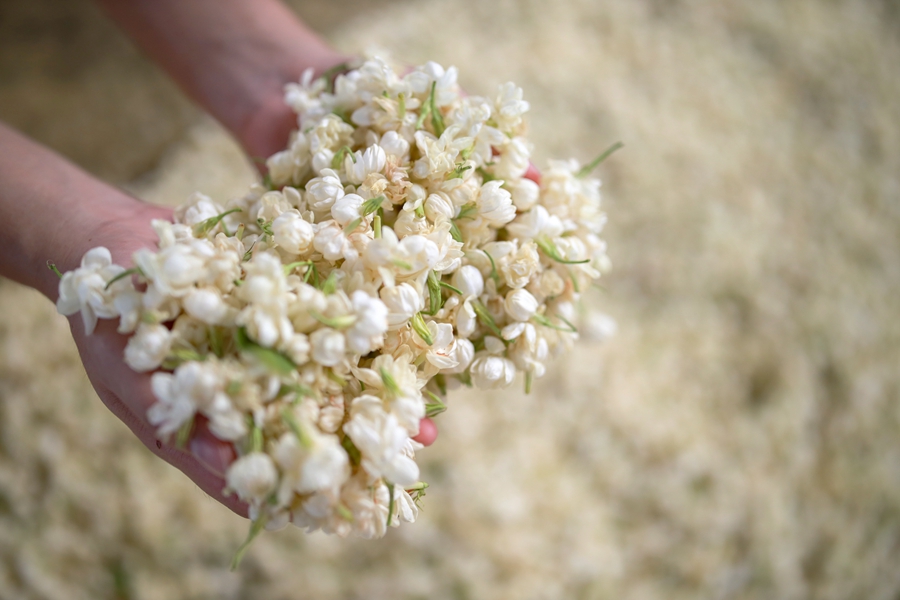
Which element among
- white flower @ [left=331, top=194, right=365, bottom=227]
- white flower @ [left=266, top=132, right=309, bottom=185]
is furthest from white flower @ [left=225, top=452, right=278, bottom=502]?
white flower @ [left=266, top=132, right=309, bottom=185]

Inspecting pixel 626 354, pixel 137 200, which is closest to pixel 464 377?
pixel 137 200

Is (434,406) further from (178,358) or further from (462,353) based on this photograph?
(178,358)

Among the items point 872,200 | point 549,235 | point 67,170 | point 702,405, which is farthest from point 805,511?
point 67,170

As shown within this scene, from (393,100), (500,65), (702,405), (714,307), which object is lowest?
(393,100)

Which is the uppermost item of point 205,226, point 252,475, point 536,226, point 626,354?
point 626,354

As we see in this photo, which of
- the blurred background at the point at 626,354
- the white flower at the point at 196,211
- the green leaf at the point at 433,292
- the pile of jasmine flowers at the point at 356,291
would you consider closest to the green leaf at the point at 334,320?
the pile of jasmine flowers at the point at 356,291

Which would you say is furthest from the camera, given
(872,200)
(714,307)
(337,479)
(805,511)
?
(872,200)

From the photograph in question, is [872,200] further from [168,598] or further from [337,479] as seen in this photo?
[168,598]
